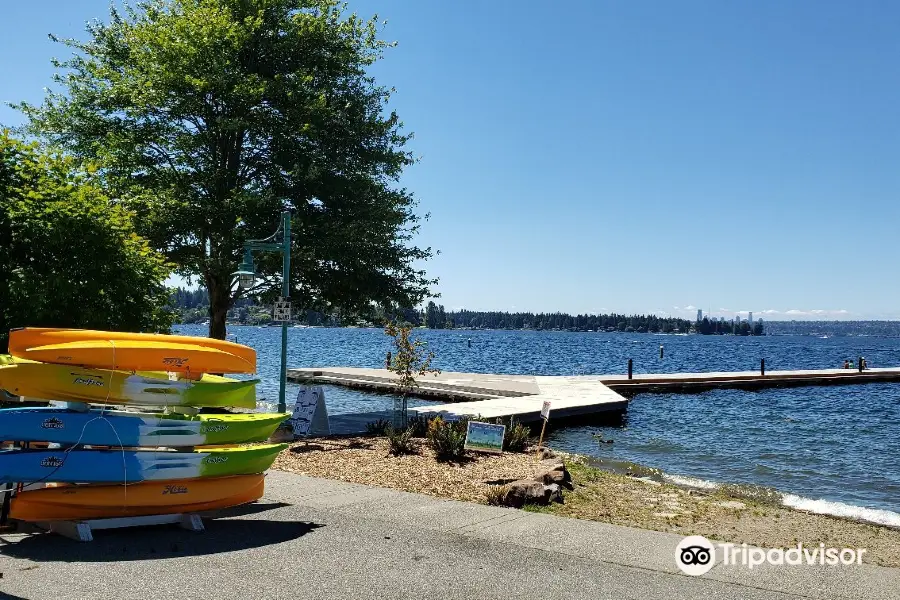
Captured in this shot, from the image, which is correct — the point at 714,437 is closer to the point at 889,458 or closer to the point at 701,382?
the point at 889,458

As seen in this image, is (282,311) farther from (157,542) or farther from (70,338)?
(157,542)

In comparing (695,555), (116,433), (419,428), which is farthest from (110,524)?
(419,428)

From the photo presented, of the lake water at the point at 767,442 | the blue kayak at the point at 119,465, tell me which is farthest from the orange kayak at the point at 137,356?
the lake water at the point at 767,442

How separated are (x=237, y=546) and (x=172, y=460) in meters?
1.35

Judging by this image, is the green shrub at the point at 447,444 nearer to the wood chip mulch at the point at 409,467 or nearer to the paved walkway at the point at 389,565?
the wood chip mulch at the point at 409,467

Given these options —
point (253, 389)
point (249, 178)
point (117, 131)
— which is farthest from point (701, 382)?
point (253, 389)

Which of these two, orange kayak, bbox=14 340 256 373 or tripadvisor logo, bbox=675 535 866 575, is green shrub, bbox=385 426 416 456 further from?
tripadvisor logo, bbox=675 535 866 575

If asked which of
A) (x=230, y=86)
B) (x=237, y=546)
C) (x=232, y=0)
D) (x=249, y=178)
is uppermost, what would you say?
(x=232, y=0)

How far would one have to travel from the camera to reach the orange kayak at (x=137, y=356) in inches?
313

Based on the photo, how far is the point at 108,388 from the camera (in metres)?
8.23

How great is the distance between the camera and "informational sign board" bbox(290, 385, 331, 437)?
55.1 ft

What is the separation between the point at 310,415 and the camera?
16.9 m

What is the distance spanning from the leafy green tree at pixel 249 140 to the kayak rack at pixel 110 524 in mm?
11239

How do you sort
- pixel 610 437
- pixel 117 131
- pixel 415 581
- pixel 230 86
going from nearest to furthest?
pixel 415 581 → pixel 230 86 → pixel 117 131 → pixel 610 437
